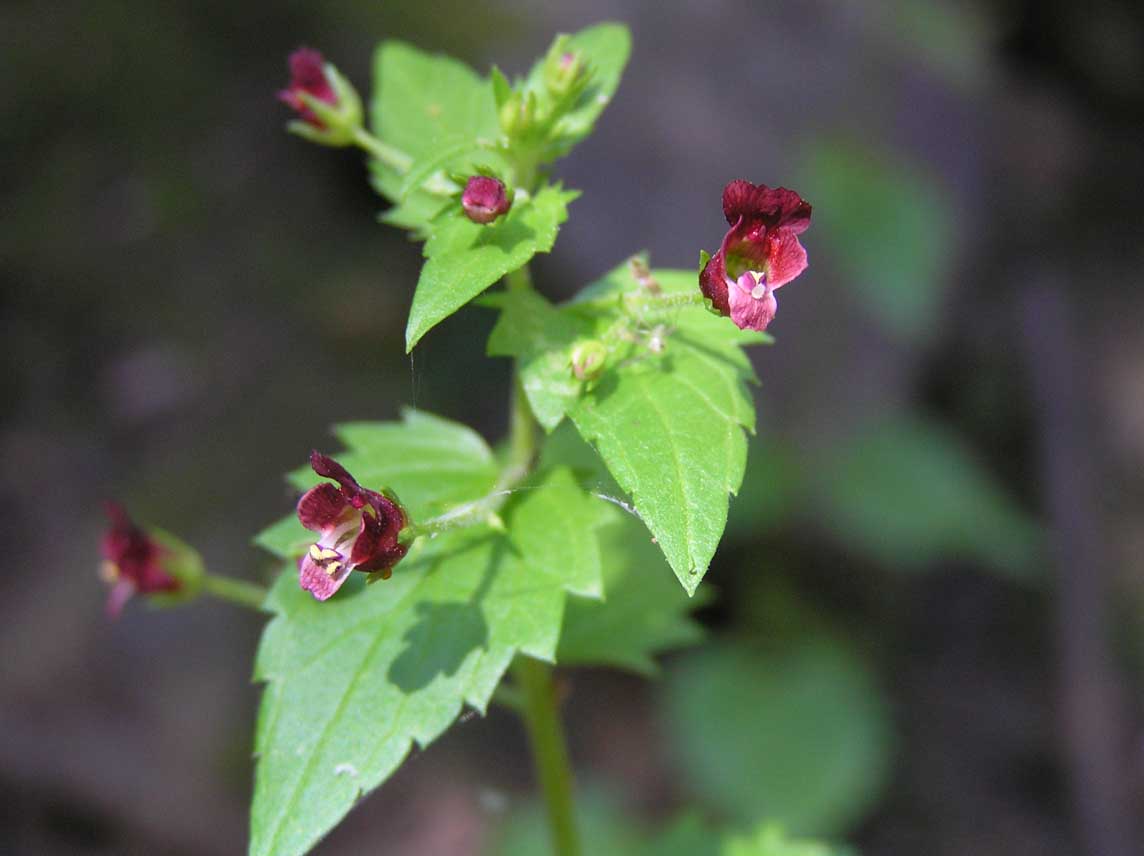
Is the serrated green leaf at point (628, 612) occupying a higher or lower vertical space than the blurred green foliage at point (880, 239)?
higher

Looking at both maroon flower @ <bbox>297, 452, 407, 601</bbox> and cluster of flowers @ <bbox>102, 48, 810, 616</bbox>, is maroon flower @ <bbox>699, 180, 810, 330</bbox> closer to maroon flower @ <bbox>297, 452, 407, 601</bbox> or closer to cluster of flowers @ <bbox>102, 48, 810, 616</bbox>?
cluster of flowers @ <bbox>102, 48, 810, 616</bbox>

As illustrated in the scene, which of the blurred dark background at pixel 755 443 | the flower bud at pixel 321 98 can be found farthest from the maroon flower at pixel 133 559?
the blurred dark background at pixel 755 443

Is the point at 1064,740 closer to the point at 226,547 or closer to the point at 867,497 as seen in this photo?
the point at 867,497

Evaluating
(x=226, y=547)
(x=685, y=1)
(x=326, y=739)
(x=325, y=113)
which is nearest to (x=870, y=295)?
(x=685, y=1)

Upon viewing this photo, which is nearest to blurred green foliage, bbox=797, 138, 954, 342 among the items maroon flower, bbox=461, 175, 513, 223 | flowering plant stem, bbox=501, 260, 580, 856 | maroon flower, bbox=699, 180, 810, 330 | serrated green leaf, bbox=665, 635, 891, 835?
serrated green leaf, bbox=665, 635, 891, 835

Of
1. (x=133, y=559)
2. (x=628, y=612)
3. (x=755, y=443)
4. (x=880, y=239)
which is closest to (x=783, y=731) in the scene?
(x=755, y=443)

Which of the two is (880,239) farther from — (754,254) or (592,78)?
(754,254)

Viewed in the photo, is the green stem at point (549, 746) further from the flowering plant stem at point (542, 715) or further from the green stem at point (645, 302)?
the green stem at point (645, 302)
